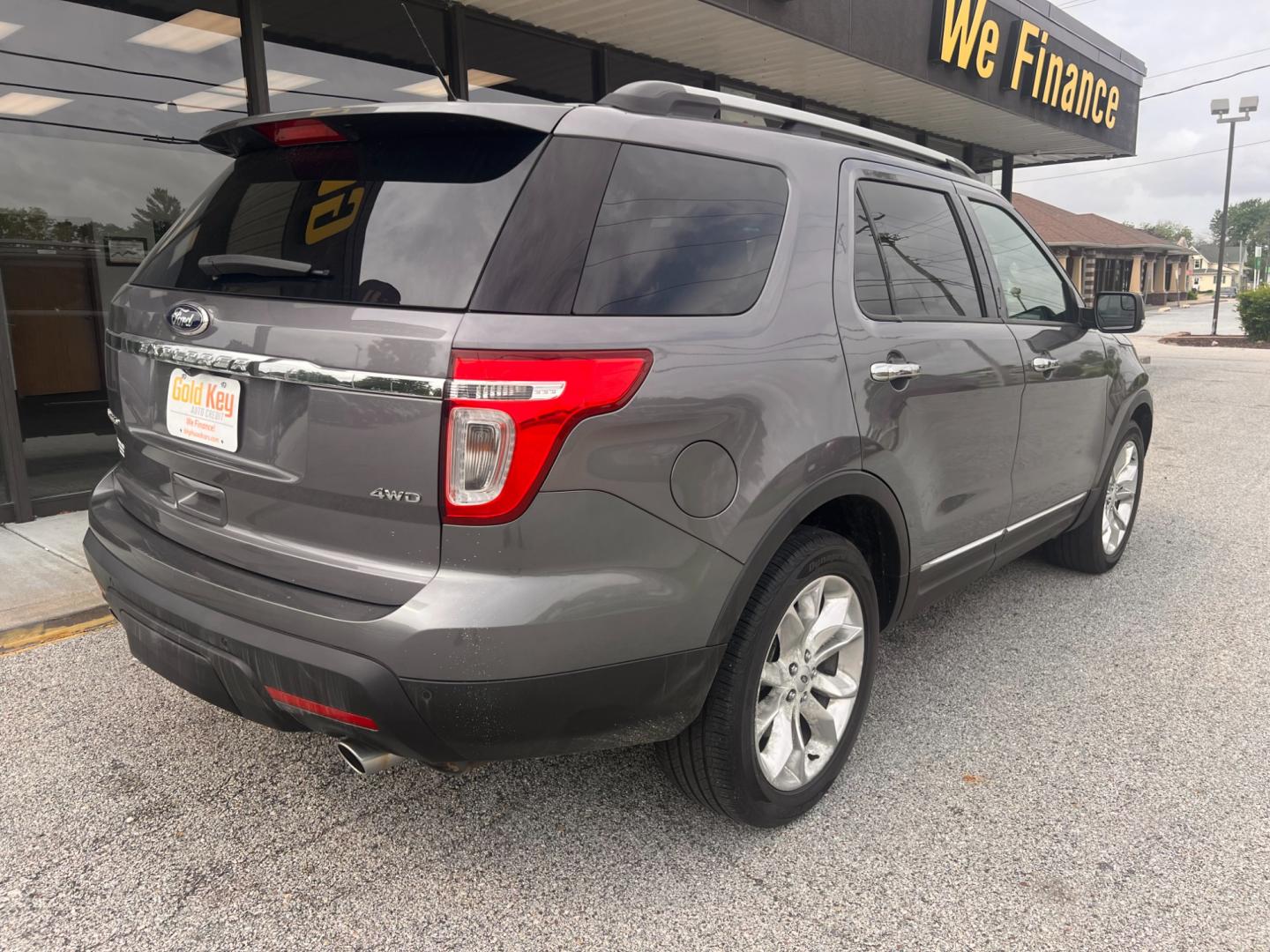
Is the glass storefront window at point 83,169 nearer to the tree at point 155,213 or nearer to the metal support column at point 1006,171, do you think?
the tree at point 155,213

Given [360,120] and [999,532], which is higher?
[360,120]

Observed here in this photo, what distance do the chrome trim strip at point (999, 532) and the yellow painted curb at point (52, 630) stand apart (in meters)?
3.06

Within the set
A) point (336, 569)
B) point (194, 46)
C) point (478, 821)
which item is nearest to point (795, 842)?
point (478, 821)

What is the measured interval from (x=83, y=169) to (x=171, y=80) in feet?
2.59

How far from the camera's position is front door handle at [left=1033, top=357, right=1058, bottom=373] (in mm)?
3479

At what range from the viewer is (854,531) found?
2789 mm

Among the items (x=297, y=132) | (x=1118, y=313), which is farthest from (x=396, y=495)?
Answer: (x=1118, y=313)

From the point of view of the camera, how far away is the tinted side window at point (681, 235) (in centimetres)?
198

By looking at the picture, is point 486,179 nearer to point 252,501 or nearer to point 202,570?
point 252,501

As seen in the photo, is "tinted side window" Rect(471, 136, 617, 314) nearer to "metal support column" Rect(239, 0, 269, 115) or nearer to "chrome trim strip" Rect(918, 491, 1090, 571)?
"chrome trim strip" Rect(918, 491, 1090, 571)

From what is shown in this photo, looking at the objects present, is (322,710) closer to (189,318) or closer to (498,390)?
(498,390)

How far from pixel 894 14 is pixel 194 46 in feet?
20.3

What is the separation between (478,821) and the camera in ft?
8.24

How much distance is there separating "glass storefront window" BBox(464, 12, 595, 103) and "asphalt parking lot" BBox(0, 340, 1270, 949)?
17.4 ft
